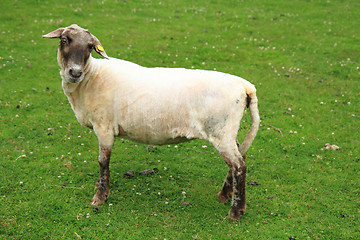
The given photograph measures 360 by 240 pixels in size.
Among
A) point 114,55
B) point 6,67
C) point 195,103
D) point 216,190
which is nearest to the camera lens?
point 195,103

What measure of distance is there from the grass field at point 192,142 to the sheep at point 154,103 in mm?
899

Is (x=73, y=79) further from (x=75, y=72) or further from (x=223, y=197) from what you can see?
(x=223, y=197)

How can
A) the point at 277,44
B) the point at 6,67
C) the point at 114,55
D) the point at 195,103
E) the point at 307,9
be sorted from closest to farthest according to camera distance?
the point at 195,103, the point at 6,67, the point at 114,55, the point at 277,44, the point at 307,9

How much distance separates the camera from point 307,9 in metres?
22.0

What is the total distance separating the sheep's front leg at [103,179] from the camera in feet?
27.4

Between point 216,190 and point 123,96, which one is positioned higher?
point 123,96

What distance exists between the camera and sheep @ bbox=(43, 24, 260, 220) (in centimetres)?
766

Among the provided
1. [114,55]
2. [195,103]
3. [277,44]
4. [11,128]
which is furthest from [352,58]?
[11,128]

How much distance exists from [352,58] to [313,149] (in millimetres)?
7771

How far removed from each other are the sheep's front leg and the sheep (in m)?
0.02

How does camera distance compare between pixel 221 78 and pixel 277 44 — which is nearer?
pixel 221 78

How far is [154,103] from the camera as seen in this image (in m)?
7.88

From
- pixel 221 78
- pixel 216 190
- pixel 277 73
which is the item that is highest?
pixel 221 78

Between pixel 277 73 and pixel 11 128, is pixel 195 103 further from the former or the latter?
pixel 277 73
